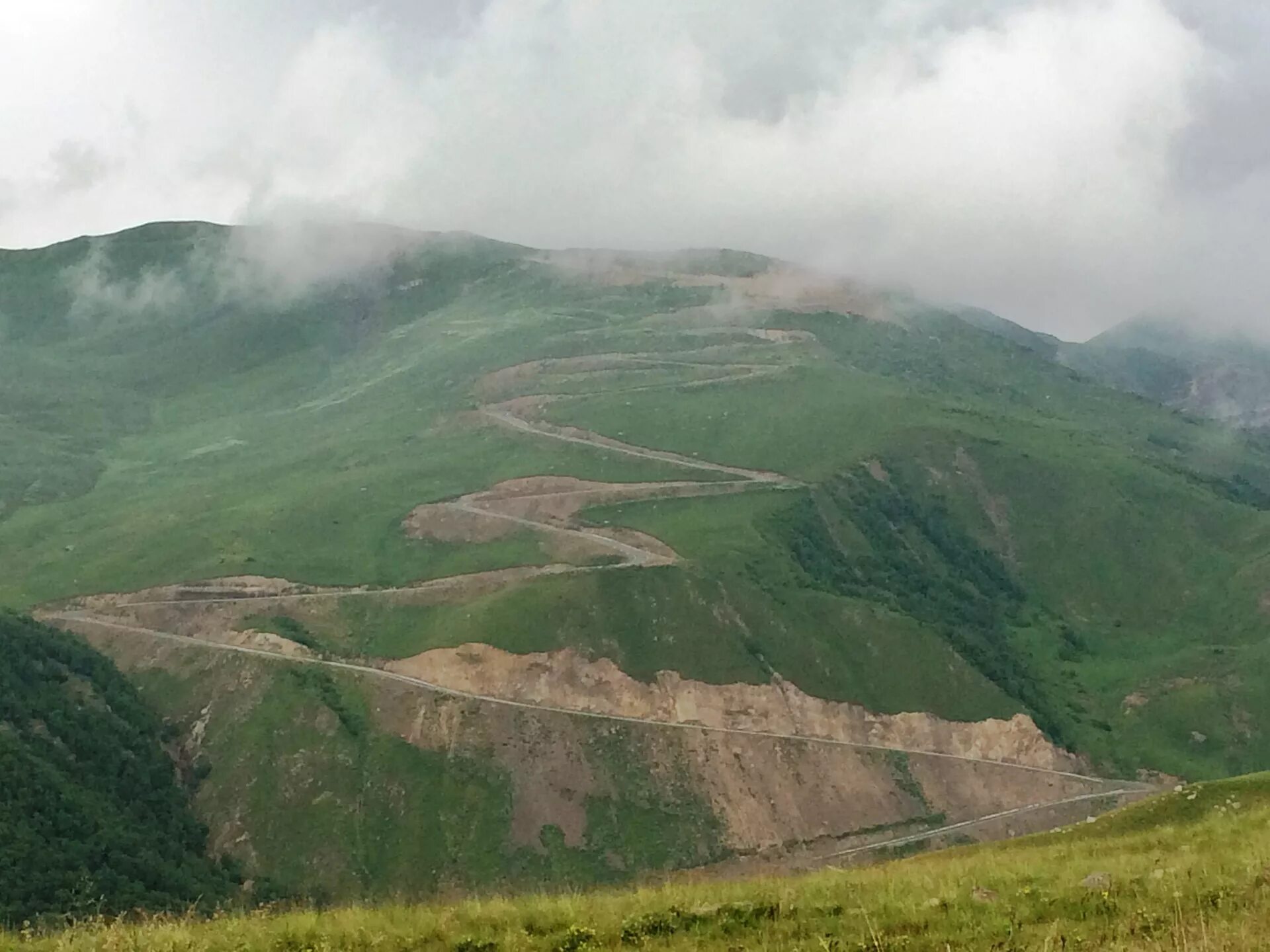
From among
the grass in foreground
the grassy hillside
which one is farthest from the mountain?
the grass in foreground

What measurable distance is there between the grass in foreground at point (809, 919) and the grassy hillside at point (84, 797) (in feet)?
149

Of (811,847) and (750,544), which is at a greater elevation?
(750,544)

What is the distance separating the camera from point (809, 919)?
16.3 m

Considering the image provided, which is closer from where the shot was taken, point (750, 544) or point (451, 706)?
point (451, 706)

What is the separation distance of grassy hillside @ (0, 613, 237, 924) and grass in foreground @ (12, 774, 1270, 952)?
45454 mm

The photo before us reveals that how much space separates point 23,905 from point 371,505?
9888cm

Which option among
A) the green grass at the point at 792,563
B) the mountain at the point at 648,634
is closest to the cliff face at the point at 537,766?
the mountain at the point at 648,634

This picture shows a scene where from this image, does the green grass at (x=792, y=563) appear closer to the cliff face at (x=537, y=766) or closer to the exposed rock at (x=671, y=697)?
the exposed rock at (x=671, y=697)

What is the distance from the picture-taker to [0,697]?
278 ft

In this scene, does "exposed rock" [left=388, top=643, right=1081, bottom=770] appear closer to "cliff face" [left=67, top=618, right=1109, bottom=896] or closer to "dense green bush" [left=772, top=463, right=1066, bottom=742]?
"cliff face" [left=67, top=618, right=1109, bottom=896]

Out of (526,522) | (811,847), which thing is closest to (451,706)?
(811,847)

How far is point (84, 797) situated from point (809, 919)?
246 feet

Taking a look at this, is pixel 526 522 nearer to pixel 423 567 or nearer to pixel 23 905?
pixel 423 567

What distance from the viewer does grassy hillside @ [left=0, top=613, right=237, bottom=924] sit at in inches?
2579
